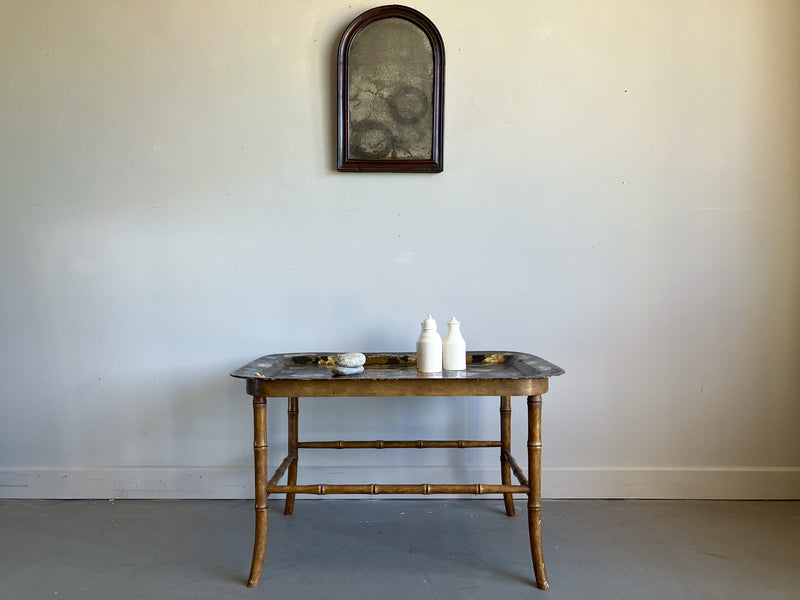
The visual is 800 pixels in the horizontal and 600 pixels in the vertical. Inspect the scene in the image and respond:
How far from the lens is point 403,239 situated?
9.16 ft

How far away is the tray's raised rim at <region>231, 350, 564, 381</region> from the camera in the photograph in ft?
6.68

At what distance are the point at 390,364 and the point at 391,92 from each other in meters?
1.35

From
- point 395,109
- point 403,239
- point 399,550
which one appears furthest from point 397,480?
point 395,109

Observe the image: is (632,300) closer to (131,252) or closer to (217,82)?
(217,82)

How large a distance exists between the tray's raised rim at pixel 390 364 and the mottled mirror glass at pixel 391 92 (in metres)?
1.01

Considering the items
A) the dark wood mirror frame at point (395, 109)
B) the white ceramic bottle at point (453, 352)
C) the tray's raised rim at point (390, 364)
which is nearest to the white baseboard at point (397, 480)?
the tray's raised rim at point (390, 364)

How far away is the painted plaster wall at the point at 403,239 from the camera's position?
9.04ft

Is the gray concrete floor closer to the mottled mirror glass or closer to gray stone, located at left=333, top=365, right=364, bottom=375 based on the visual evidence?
gray stone, located at left=333, top=365, right=364, bottom=375

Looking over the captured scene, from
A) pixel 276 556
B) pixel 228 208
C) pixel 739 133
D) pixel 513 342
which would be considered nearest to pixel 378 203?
pixel 228 208

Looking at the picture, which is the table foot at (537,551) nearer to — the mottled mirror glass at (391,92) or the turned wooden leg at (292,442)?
the turned wooden leg at (292,442)

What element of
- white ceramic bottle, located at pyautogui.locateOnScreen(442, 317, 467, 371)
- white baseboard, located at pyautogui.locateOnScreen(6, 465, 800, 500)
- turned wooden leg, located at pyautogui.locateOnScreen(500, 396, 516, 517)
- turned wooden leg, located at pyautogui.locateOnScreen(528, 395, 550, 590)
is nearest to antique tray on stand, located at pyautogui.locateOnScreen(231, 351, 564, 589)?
turned wooden leg, located at pyautogui.locateOnScreen(528, 395, 550, 590)

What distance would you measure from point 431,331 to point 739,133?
1.93 m

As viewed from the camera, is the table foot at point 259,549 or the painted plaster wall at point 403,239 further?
the painted plaster wall at point 403,239

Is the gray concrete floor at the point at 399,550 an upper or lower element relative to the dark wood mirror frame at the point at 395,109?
lower
